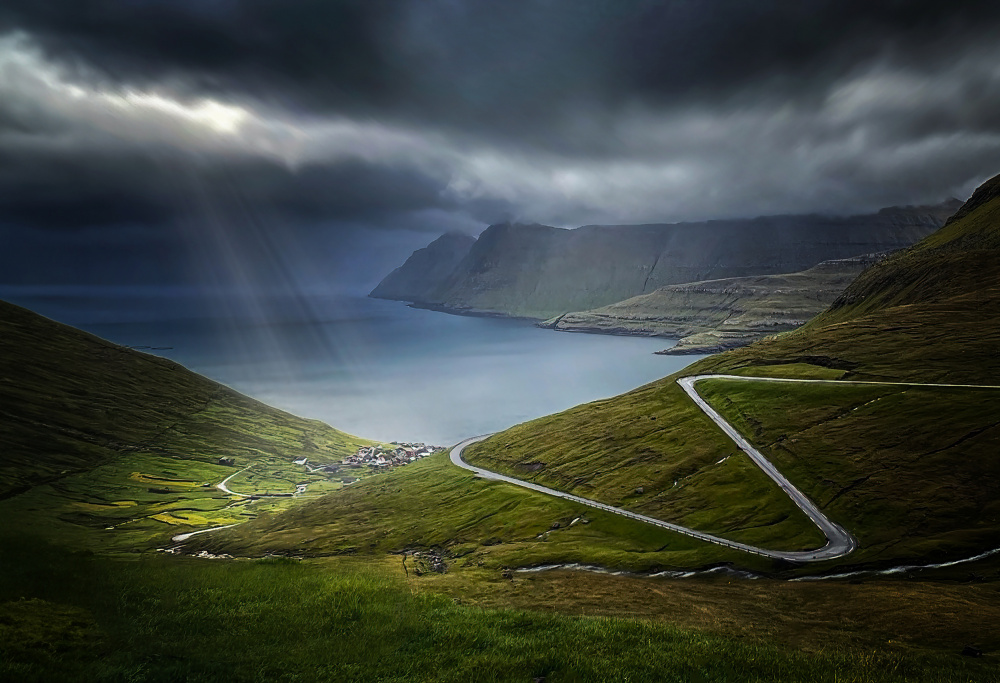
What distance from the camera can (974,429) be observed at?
8356cm

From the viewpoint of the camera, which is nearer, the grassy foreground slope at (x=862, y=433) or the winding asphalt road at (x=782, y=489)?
the winding asphalt road at (x=782, y=489)

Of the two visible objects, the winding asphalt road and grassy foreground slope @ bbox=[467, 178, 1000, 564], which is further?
grassy foreground slope @ bbox=[467, 178, 1000, 564]

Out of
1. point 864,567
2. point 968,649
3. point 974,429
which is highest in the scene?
point 974,429

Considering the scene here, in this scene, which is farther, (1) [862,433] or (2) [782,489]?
(1) [862,433]

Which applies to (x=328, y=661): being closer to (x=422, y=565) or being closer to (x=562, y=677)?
(x=562, y=677)

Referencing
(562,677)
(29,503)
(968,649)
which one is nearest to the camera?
(562,677)

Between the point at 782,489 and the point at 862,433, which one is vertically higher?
the point at 862,433

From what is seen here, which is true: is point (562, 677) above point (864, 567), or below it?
above

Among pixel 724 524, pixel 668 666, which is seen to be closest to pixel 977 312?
pixel 724 524

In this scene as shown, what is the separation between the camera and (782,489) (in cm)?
8638

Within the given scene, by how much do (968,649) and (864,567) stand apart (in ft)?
128

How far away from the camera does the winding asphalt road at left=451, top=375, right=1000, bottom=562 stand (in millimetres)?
65750

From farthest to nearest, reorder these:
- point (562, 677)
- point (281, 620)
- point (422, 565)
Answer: point (422, 565) → point (281, 620) → point (562, 677)

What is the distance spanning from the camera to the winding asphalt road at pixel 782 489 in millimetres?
65750
